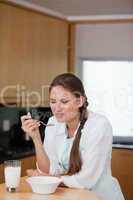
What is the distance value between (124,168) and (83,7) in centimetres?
170

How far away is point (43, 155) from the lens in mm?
2125

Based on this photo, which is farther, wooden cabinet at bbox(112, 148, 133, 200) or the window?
the window

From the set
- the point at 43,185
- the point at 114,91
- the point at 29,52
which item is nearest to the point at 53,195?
the point at 43,185

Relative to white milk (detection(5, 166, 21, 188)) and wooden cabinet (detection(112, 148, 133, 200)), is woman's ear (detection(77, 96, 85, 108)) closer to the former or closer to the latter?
white milk (detection(5, 166, 21, 188))

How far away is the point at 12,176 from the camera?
188cm

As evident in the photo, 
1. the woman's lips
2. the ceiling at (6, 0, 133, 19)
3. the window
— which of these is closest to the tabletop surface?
the woman's lips

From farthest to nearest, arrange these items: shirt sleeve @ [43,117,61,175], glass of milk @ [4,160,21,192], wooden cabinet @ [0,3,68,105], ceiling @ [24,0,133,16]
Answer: ceiling @ [24,0,133,16], wooden cabinet @ [0,3,68,105], shirt sleeve @ [43,117,61,175], glass of milk @ [4,160,21,192]

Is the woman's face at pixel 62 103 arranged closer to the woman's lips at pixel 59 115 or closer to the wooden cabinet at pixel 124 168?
the woman's lips at pixel 59 115

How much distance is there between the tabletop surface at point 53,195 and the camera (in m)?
1.76

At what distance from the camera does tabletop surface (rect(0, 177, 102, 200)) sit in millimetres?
1757

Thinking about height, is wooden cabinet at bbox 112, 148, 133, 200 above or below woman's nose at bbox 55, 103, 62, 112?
below

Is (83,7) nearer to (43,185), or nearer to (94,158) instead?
(94,158)

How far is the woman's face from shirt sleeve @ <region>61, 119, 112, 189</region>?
0.46ft

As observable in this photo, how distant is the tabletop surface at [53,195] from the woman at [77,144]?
6cm
